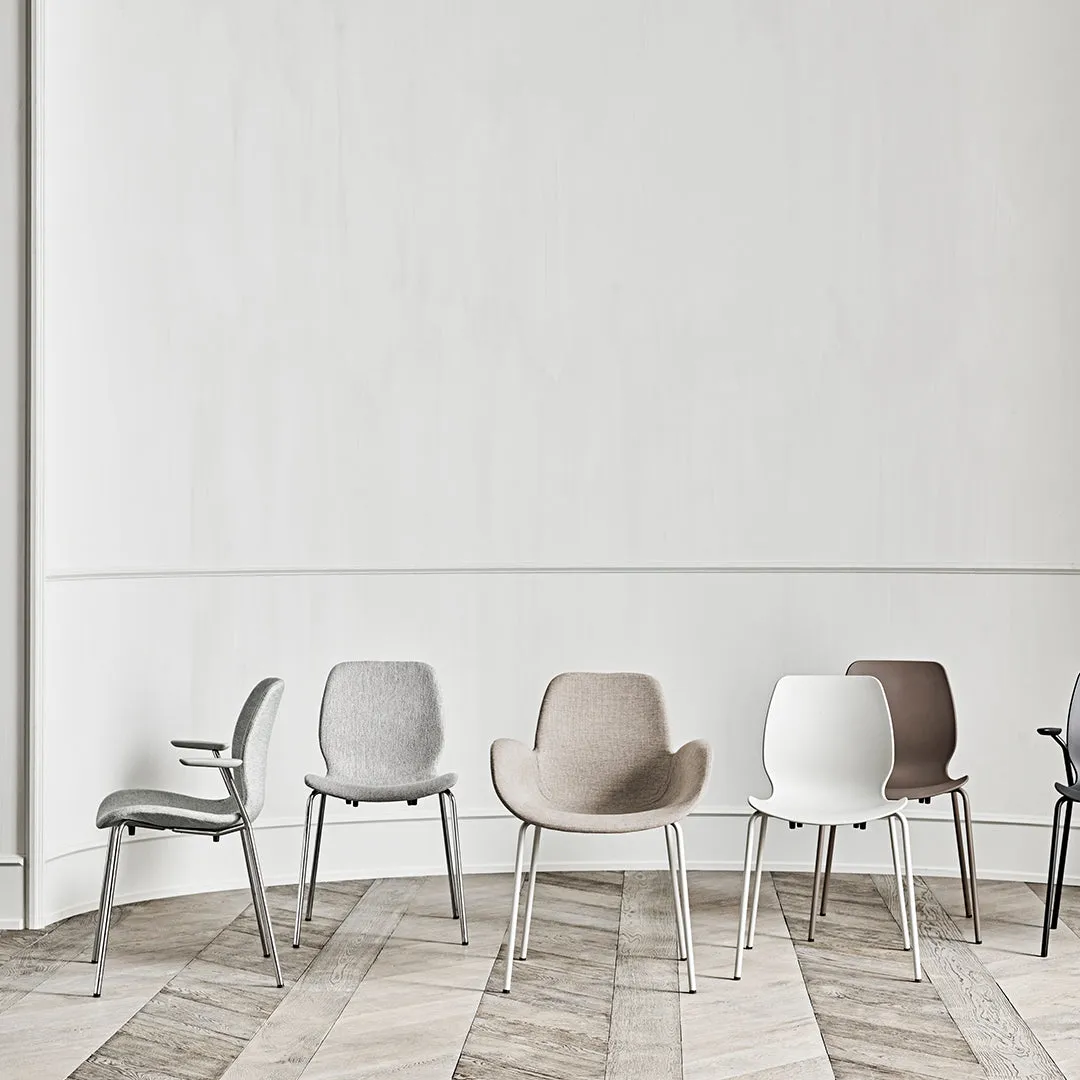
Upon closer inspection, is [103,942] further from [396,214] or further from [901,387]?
[901,387]

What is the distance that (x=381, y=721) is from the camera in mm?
4426

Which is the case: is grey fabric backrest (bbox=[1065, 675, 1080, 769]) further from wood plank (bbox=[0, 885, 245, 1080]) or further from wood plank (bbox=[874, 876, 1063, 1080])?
wood plank (bbox=[0, 885, 245, 1080])

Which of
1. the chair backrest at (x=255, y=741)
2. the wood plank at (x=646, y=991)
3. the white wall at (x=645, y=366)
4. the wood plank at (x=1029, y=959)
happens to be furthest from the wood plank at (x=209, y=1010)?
the wood plank at (x=1029, y=959)

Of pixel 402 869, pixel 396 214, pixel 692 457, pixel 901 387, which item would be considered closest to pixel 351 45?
pixel 396 214

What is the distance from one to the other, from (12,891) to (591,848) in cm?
212

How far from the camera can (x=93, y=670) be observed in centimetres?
438

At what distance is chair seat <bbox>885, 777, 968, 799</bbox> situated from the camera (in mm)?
4125

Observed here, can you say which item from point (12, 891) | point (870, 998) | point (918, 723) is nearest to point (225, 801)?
point (12, 891)

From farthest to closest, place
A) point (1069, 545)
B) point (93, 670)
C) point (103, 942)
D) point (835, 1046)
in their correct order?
point (1069, 545), point (93, 670), point (103, 942), point (835, 1046)

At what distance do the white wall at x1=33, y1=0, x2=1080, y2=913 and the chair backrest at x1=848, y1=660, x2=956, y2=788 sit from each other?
1.29 ft

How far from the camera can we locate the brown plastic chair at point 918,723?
4.32 meters

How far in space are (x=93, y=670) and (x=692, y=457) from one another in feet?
7.90

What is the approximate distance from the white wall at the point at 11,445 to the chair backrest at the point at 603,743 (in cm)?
178

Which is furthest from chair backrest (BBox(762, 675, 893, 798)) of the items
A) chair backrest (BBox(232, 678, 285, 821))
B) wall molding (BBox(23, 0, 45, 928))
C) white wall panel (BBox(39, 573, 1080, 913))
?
wall molding (BBox(23, 0, 45, 928))
